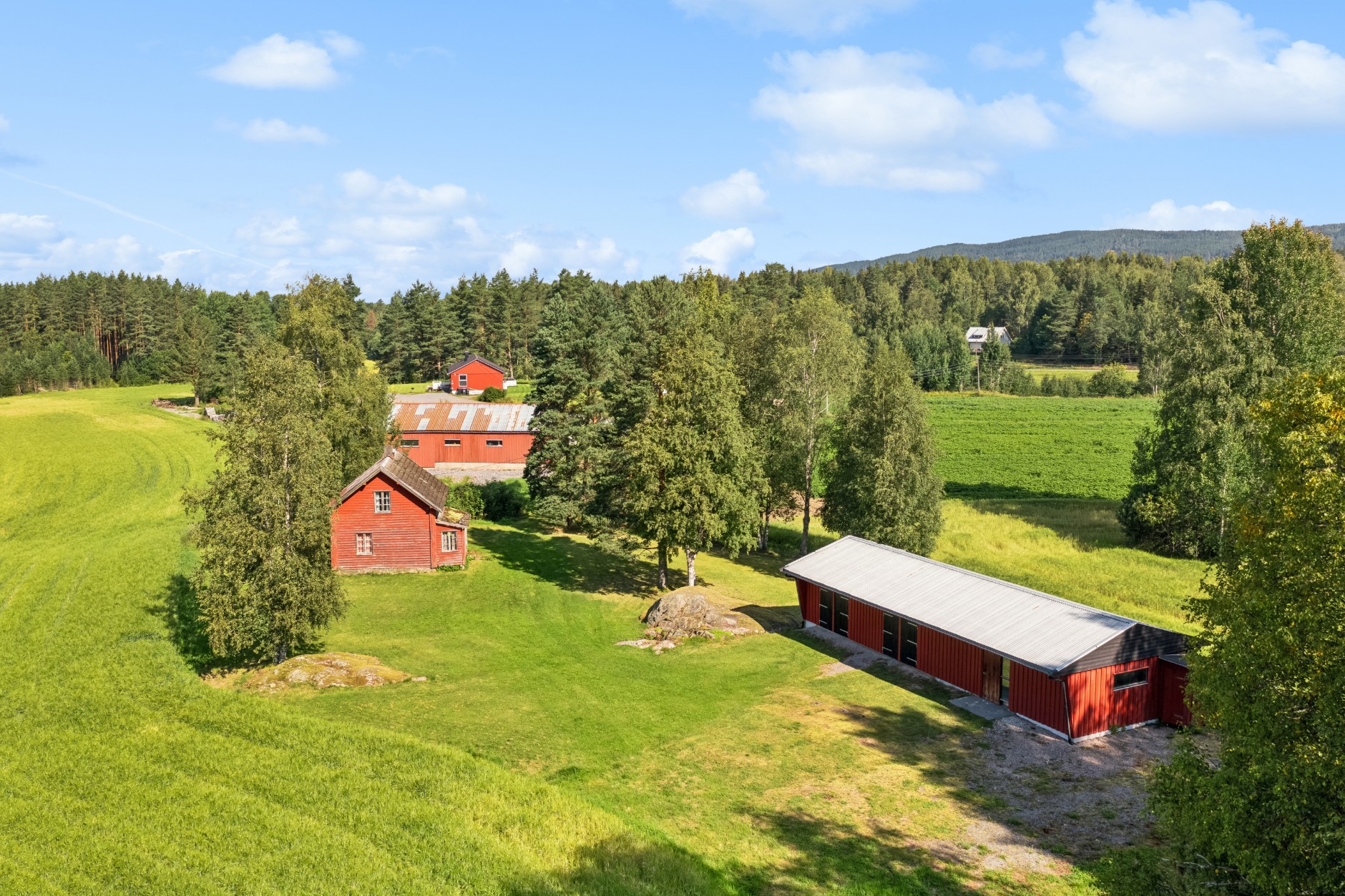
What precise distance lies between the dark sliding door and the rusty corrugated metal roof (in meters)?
46.4

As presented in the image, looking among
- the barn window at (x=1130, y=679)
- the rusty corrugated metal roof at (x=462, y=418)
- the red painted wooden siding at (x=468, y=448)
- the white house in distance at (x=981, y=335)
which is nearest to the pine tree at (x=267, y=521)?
the barn window at (x=1130, y=679)

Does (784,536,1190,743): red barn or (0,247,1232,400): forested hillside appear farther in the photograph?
(0,247,1232,400): forested hillside

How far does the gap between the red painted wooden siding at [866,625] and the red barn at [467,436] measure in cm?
4415

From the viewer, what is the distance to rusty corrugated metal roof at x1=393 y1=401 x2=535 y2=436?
7562cm

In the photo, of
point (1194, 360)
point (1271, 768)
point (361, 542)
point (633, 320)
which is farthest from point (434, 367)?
point (1271, 768)

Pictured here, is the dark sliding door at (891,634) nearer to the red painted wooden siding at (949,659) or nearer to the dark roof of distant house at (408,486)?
the red painted wooden siding at (949,659)

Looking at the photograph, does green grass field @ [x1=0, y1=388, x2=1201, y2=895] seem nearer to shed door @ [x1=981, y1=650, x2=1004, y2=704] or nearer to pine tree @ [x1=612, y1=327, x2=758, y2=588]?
shed door @ [x1=981, y1=650, x2=1004, y2=704]

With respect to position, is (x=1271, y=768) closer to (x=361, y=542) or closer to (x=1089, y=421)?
(x=361, y=542)

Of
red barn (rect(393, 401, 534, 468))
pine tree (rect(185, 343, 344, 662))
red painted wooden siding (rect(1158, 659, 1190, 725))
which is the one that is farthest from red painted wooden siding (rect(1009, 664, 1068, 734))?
red barn (rect(393, 401, 534, 468))

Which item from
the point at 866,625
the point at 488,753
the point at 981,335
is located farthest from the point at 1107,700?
the point at 981,335

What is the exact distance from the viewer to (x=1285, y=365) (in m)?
51.8

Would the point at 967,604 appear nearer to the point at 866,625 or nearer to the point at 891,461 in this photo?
the point at 866,625

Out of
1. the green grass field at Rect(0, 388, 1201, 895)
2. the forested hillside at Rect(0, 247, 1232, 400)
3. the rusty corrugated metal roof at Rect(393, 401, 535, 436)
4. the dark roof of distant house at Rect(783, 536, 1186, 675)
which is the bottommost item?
the green grass field at Rect(0, 388, 1201, 895)

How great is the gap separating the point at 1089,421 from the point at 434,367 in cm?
9183
